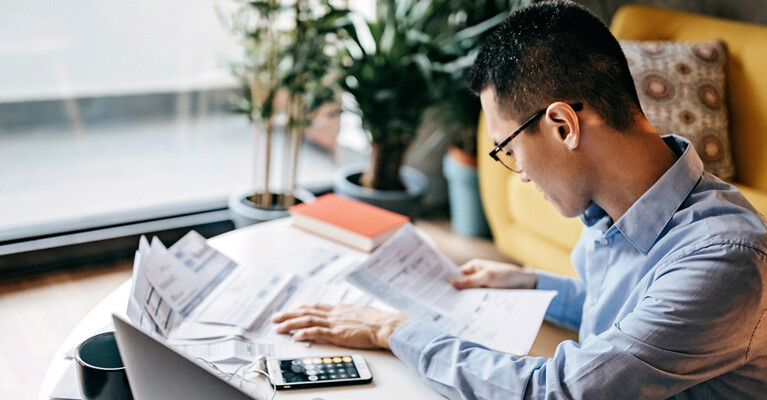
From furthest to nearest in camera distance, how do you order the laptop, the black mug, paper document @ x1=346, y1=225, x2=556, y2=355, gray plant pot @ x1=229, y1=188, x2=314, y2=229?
gray plant pot @ x1=229, y1=188, x2=314, y2=229 < paper document @ x1=346, y1=225, x2=556, y2=355 < the black mug < the laptop

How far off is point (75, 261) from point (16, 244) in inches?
7.6

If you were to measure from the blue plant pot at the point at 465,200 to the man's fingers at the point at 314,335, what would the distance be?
5.93 feet

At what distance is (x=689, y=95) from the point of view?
86.4 inches

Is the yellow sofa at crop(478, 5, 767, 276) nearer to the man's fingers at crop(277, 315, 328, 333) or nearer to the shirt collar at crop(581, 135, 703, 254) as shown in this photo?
the shirt collar at crop(581, 135, 703, 254)

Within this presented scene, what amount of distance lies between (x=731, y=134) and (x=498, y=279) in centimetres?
135

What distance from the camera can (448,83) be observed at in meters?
2.58

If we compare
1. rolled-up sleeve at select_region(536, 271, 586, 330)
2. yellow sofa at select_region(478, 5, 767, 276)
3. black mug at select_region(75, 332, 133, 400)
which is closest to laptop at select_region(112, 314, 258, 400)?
black mug at select_region(75, 332, 133, 400)

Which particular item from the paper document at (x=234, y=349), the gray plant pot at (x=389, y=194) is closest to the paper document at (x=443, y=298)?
the paper document at (x=234, y=349)

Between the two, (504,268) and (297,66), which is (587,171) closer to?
(504,268)

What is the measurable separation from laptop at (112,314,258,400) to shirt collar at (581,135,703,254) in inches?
25.0

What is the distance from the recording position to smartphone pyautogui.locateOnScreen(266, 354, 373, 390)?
0.96m

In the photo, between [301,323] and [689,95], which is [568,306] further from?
[689,95]

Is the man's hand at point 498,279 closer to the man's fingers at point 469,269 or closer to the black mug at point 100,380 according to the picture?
the man's fingers at point 469,269

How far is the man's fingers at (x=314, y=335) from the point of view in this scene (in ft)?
3.55
